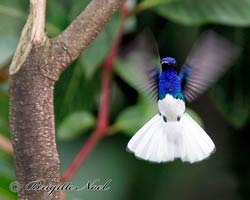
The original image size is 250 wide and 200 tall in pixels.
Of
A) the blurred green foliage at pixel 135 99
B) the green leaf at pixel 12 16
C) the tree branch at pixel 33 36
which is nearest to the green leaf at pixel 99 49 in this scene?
the blurred green foliage at pixel 135 99

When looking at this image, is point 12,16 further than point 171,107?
Yes

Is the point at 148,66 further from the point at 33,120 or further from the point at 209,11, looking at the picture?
the point at 209,11

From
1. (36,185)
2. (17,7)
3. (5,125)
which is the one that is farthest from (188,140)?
(5,125)

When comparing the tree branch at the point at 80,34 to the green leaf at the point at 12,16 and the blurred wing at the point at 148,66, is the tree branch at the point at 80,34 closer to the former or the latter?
the blurred wing at the point at 148,66

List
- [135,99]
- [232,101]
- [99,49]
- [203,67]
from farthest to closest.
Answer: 1. [135,99]
2. [232,101]
3. [99,49]
4. [203,67]

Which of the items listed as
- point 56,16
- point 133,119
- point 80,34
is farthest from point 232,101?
point 80,34

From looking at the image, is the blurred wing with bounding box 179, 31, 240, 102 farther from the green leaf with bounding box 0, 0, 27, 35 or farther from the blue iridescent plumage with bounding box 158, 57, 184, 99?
the green leaf with bounding box 0, 0, 27, 35
